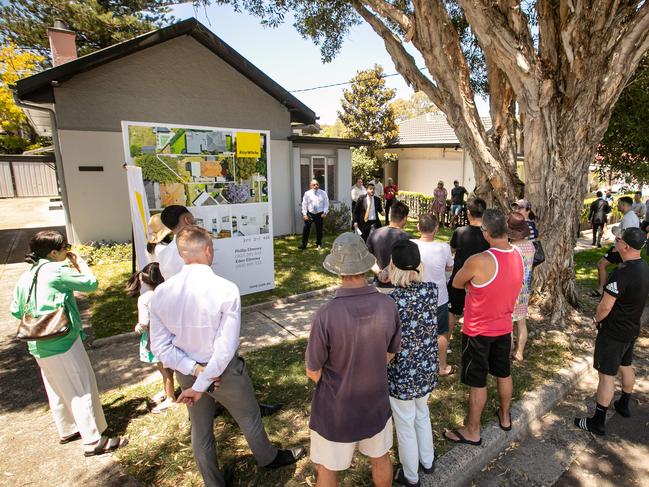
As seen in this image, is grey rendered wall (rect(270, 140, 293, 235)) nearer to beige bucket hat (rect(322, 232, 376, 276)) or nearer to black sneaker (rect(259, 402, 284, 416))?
black sneaker (rect(259, 402, 284, 416))

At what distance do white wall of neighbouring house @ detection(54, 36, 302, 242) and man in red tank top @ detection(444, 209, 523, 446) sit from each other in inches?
364

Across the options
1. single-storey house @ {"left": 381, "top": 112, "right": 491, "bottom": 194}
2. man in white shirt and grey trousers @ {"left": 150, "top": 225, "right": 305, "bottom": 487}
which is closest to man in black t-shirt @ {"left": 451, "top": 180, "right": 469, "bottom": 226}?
single-storey house @ {"left": 381, "top": 112, "right": 491, "bottom": 194}

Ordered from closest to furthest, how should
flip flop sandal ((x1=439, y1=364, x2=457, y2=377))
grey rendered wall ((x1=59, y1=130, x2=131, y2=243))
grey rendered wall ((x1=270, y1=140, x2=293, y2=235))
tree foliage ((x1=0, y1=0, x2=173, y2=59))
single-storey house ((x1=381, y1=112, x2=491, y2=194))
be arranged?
flip flop sandal ((x1=439, y1=364, x2=457, y2=377)), grey rendered wall ((x1=59, y1=130, x2=131, y2=243)), grey rendered wall ((x1=270, y1=140, x2=293, y2=235)), tree foliage ((x1=0, y1=0, x2=173, y2=59)), single-storey house ((x1=381, y1=112, x2=491, y2=194))

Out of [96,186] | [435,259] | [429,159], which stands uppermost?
[429,159]

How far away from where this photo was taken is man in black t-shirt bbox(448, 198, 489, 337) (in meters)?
4.47

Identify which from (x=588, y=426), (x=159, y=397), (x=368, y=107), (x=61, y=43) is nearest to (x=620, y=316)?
(x=588, y=426)

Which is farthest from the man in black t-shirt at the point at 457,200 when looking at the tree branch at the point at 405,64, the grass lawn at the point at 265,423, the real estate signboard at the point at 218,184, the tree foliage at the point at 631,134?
the grass lawn at the point at 265,423

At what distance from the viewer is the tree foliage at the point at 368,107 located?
26.9 meters

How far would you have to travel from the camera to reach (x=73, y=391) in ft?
10.5

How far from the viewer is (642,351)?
5.44 m

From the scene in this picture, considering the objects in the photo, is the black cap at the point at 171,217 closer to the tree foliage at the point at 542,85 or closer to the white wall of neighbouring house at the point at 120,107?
the tree foliage at the point at 542,85

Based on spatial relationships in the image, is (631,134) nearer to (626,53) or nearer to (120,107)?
(626,53)

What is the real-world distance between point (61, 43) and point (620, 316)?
14.0 metres

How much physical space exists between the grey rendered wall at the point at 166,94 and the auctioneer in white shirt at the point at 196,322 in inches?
352
